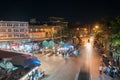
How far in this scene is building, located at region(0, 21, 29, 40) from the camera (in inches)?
3848

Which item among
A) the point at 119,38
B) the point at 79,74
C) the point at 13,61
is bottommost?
the point at 79,74

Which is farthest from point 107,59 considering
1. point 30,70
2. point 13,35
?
point 13,35

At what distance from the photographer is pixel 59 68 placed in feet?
158

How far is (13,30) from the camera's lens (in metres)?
100

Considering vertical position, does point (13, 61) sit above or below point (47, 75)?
above

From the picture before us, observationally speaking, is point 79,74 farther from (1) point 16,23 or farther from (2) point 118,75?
(1) point 16,23

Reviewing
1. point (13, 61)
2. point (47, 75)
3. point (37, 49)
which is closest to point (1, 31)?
point (37, 49)

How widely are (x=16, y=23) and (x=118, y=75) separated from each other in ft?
226

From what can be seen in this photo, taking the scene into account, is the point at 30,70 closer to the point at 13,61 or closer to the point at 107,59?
the point at 13,61

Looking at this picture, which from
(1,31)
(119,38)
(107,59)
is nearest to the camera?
(119,38)

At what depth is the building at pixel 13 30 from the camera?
321 feet

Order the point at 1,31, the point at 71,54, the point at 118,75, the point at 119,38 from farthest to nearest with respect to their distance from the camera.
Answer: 1. the point at 1,31
2. the point at 71,54
3. the point at 118,75
4. the point at 119,38

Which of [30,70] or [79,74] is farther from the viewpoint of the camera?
[79,74]

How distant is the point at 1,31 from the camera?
320ft
